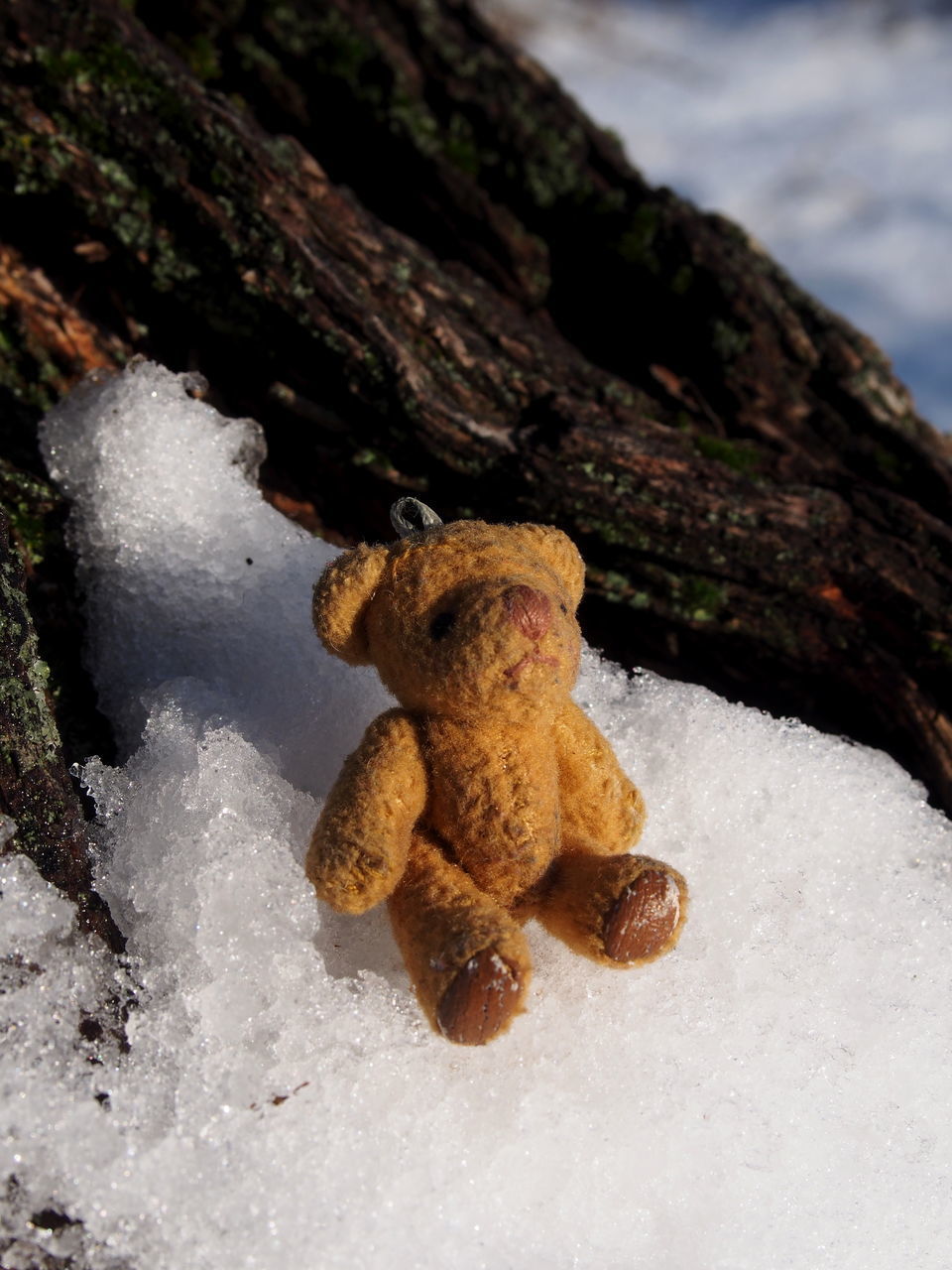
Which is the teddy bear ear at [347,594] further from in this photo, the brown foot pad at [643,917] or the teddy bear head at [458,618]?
the brown foot pad at [643,917]

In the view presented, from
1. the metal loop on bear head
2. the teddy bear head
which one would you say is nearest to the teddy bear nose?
the teddy bear head

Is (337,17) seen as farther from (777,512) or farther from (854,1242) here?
(854,1242)

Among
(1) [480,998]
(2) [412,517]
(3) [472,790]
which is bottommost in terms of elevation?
(1) [480,998]

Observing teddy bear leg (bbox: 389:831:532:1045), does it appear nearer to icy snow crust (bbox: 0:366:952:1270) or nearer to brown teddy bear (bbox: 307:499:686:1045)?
brown teddy bear (bbox: 307:499:686:1045)

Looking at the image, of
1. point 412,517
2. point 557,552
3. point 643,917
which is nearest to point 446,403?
point 412,517

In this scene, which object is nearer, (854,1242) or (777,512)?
(854,1242)

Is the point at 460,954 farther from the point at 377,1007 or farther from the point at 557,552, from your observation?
the point at 557,552

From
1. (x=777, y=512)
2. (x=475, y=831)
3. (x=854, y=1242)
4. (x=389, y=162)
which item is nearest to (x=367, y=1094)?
(x=475, y=831)

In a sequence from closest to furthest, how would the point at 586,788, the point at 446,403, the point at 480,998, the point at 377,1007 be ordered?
the point at 480,998 < the point at 377,1007 < the point at 586,788 < the point at 446,403
